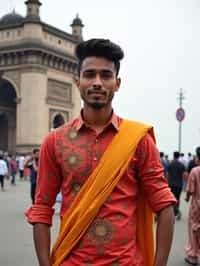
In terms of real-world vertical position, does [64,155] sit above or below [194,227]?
above

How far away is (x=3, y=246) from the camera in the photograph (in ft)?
26.5

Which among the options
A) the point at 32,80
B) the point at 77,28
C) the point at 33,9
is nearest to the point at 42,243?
the point at 32,80

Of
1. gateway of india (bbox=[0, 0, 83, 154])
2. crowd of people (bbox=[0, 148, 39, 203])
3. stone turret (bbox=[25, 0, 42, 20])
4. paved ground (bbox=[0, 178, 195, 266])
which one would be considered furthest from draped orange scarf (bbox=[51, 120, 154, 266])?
stone turret (bbox=[25, 0, 42, 20])

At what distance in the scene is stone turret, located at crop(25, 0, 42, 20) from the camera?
36375 mm

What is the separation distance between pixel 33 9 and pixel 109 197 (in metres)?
36.1

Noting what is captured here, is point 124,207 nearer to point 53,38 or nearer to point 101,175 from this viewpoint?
point 101,175

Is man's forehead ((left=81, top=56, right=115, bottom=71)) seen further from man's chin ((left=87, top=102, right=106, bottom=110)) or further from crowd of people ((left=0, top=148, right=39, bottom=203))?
crowd of people ((left=0, top=148, right=39, bottom=203))

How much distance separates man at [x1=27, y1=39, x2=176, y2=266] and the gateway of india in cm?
3387

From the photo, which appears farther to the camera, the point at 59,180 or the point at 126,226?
the point at 59,180

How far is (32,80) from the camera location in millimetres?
36375

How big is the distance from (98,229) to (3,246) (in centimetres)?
615

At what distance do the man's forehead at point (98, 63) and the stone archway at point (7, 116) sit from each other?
36.8m

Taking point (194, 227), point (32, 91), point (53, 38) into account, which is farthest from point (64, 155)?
point (53, 38)

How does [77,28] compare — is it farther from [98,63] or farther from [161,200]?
[161,200]
